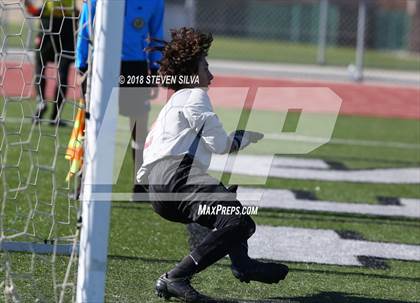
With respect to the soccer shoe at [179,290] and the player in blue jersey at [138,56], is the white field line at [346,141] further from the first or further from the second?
the soccer shoe at [179,290]

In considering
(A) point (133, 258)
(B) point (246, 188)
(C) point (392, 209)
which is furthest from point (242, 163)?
(A) point (133, 258)

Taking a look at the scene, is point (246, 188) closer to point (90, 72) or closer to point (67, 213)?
point (67, 213)

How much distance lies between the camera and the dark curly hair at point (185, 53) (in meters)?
5.08

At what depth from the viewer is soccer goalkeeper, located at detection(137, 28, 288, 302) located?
4840mm

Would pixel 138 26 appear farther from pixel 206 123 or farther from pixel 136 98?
pixel 206 123

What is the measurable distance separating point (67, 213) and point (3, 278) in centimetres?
177

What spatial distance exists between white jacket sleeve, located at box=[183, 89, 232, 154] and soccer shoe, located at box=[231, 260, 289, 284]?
0.64 m

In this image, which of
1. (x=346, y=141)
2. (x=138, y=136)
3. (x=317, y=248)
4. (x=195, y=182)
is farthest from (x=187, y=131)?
(x=346, y=141)

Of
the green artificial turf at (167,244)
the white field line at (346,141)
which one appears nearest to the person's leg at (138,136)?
the green artificial turf at (167,244)

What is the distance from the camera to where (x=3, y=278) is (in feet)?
16.6

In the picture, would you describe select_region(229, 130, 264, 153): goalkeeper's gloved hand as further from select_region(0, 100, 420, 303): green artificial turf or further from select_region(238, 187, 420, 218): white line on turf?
select_region(238, 187, 420, 218): white line on turf

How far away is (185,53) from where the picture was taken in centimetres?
509

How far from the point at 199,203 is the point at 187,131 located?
0.37 m

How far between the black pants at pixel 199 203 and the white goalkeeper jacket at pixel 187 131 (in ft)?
0.18
